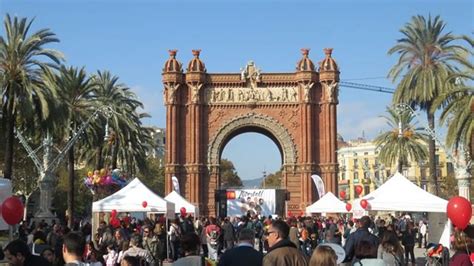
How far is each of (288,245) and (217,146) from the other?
1849 inches

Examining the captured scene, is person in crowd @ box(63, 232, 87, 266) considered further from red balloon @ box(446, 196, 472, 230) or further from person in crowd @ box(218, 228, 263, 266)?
red balloon @ box(446, 196, 472, 230)

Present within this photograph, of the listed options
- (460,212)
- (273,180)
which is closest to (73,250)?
(460,212)

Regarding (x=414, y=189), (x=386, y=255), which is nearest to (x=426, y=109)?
(x=414, y=189)

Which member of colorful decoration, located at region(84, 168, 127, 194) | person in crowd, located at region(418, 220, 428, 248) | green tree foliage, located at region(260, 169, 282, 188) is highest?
green tree foliage, located at region(260, 169, 282, 188)

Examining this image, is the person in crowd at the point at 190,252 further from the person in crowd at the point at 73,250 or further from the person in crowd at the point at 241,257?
the person in crowd at the point at 73,250

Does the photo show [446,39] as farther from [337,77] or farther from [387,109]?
[387,109]

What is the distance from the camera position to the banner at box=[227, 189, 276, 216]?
50.7 m

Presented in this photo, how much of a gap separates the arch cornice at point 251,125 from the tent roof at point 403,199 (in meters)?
32.1

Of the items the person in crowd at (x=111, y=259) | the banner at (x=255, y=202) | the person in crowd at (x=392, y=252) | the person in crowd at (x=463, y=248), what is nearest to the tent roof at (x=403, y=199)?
the person in crowd at (x=111, y=259)

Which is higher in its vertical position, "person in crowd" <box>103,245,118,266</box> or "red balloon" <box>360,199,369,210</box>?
"red balloon" <box>360,199,369,210</box>

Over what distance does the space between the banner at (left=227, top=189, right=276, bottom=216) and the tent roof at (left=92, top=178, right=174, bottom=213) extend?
2706cm

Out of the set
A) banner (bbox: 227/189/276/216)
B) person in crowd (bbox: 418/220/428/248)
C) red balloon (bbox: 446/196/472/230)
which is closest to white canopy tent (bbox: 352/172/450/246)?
red balloon (bbox: 446/196/472/230)

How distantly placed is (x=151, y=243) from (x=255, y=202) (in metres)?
34.7

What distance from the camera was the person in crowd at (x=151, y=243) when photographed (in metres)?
16.3
